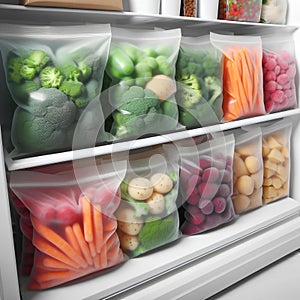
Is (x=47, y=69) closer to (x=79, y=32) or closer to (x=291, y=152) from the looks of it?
(x=79, y=32)

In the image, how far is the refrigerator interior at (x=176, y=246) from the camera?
0.95m

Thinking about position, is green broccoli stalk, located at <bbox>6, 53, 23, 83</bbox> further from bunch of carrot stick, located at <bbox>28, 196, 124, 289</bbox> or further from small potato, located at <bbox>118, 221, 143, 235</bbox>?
small potato, located at <bbox>118, 221, 143, 235</bbox>

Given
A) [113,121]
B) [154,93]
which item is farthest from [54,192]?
[154,93]

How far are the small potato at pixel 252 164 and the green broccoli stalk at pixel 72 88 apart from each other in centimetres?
75

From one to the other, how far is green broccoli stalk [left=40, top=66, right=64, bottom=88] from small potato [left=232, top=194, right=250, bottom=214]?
84 centimetres

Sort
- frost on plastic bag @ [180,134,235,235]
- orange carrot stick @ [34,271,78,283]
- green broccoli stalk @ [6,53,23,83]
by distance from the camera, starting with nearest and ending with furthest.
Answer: green broccoli stalk @ [6,53,23,83] < orange carrot stick @ [34,271,78,283] < frost on plastic bag @ [180,134,235,235]

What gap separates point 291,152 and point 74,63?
112 centimetres

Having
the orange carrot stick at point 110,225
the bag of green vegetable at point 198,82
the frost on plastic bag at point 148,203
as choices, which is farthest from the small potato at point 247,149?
the orange carrot stick at point 110,225

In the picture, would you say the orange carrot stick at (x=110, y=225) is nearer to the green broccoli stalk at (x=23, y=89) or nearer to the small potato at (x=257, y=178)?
the green broccoli stalk at (x=23, y=89)

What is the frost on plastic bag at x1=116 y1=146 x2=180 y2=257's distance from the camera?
3.78 feet

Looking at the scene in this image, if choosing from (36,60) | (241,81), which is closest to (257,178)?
(241,81)

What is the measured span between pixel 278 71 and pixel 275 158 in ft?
1.18

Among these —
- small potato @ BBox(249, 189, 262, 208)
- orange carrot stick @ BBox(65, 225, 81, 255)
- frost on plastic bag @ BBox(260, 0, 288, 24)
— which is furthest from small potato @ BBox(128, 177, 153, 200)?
frost on plastic bag @ BBox(260, 0, 288, 24)

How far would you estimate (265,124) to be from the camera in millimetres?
1574
